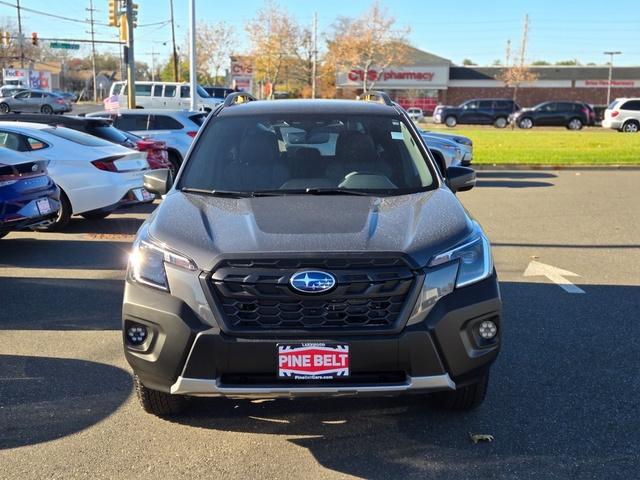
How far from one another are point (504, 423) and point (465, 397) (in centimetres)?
26

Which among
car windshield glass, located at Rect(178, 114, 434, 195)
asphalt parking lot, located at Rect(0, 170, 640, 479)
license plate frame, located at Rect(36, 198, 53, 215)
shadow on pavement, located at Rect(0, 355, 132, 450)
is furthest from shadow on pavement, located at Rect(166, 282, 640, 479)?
license plate frame, located at Rect(36, 198, 53, 215)

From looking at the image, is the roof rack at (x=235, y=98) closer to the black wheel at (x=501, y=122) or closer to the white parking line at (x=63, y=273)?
the white parking line at (x=63, y=273)

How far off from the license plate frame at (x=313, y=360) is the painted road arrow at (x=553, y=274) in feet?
13.3

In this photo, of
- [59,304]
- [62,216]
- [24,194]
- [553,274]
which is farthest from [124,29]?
[553,274]

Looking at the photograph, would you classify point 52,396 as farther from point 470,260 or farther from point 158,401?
point 470,260

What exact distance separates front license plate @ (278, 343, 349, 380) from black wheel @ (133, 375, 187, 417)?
2.72 ft

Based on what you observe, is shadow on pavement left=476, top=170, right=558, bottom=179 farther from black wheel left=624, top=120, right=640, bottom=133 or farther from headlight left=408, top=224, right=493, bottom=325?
black wheel left=624, top=120, right=640, bottom=133

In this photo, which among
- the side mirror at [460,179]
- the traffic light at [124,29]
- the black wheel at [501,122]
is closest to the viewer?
the side mirror at [460,179]

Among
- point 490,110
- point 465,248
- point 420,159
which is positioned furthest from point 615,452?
point 490,110

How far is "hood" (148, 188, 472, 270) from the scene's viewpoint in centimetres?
330

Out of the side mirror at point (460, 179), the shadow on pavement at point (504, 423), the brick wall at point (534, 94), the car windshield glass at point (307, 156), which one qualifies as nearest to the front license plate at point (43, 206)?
the car windshield glass at point (307, 156)

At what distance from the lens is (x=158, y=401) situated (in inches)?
147

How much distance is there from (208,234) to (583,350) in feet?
9.73

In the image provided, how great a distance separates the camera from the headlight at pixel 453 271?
3.23m
